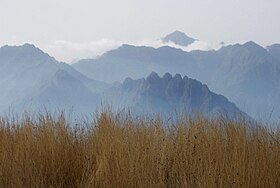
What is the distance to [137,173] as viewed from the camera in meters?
4.02

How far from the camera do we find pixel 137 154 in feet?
13.9

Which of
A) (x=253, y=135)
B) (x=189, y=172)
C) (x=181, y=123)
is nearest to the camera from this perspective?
(x=189, y=172)

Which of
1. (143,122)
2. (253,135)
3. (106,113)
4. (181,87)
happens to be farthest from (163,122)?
(181,87)

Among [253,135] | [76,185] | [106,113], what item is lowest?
[76,185]

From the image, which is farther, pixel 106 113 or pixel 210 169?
pixel 106 113

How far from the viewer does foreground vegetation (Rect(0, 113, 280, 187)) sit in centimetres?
404

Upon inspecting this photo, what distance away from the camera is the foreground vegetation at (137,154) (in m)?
4.04

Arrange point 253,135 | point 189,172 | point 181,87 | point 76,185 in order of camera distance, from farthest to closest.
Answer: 1. point 181,87
2. point 253,135
3. point 76,185
4. point 189,172

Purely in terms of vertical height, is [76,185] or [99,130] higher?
[99,130]

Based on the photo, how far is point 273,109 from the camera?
18.3ft

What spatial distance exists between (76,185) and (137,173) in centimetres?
89

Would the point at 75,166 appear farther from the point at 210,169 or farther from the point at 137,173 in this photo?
the point at 210,169

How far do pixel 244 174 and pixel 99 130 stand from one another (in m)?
1.88

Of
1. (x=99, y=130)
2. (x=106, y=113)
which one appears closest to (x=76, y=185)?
(x=99, y=130)
